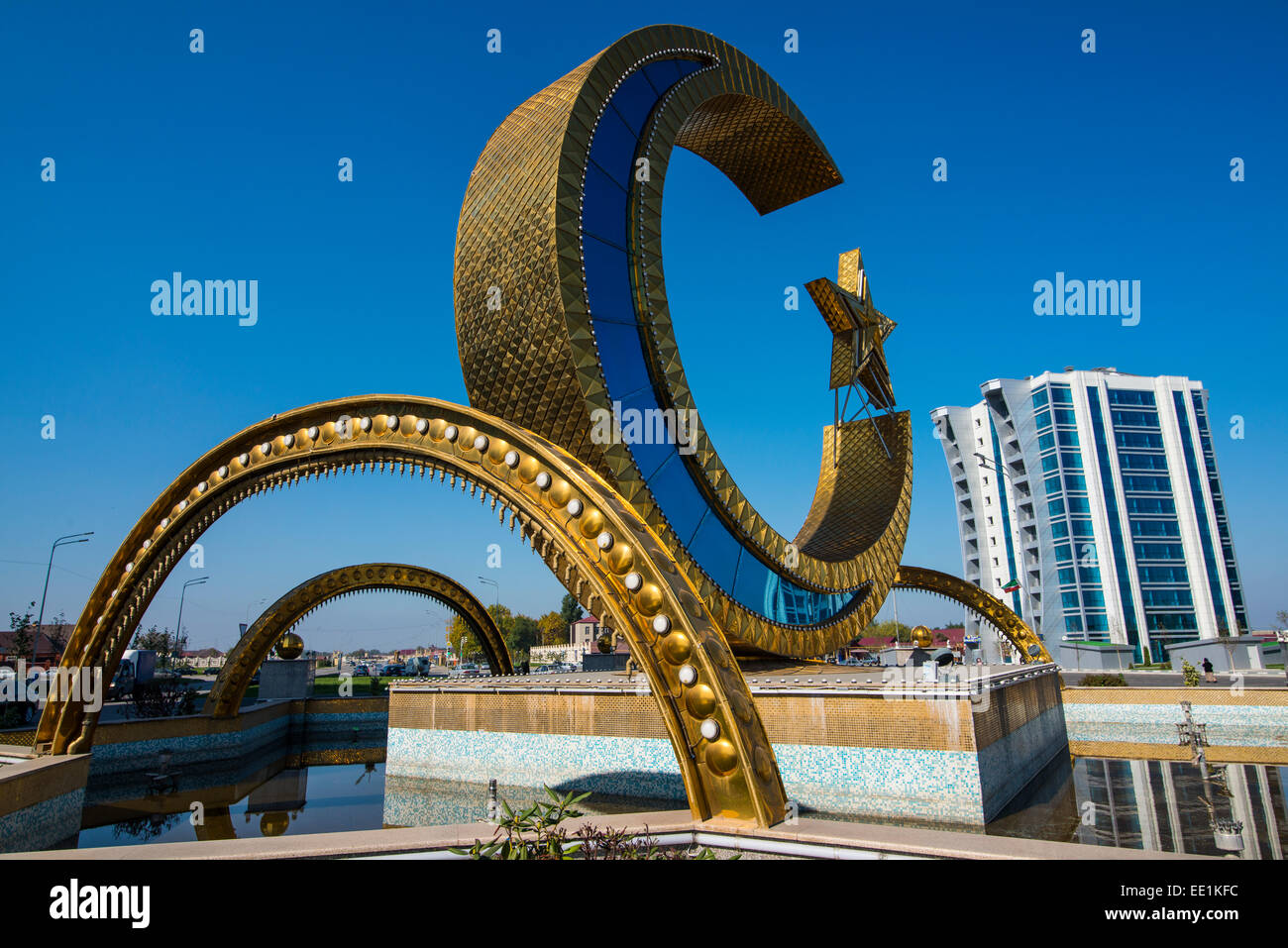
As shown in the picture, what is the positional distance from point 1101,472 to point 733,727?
68.7 m

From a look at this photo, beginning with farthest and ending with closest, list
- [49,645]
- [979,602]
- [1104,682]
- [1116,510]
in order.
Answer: [1116,510], [49,645], [979,602], [1104,682]

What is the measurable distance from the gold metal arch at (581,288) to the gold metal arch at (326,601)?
38.6ft

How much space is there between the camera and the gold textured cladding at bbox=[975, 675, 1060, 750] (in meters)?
11.5

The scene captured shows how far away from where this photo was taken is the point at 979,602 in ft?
91.7

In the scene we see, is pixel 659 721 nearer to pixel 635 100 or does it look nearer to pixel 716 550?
pixel 716 550

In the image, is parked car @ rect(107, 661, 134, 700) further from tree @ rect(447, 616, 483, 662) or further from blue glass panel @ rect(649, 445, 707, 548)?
tree @ rect(447, 616, 483, 662)

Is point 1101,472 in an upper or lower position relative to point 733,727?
upper

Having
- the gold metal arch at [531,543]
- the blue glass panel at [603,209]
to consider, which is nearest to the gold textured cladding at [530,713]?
the gold metal arch at [531,543]

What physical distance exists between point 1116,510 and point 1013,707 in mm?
59167

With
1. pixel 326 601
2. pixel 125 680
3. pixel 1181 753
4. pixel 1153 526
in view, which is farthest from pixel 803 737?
pixel 1153 526

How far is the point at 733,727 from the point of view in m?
6.71

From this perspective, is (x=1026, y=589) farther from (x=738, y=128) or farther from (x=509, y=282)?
(x=509, y=282)

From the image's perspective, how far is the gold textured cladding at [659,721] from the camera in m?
11.1
